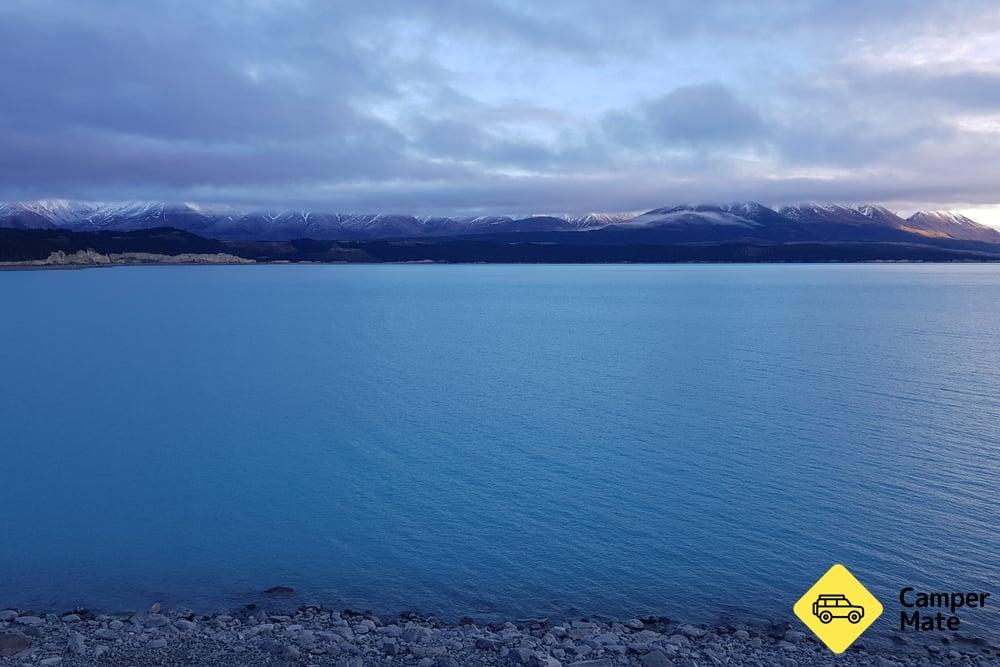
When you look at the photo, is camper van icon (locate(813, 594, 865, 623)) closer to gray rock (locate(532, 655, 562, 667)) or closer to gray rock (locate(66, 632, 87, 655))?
gray rock (locate(532, 655, 562, 667))

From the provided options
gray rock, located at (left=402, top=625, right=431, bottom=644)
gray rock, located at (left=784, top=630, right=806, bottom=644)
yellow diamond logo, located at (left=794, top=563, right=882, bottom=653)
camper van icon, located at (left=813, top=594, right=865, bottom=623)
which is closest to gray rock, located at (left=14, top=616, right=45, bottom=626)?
gray rock, located at (left=402, top=625, right=431, bottom=644)

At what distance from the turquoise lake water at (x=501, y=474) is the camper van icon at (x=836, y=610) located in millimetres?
684

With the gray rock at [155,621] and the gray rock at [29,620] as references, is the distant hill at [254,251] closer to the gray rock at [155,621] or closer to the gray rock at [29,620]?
the gray rock at [29,620]

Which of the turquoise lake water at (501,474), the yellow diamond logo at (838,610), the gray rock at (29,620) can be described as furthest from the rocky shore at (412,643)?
the turquoise lake water at (501,474)

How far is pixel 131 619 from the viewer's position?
369 inches

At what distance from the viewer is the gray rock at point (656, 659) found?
8.03 meters

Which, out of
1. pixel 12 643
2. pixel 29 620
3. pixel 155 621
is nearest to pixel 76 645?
pixel 12 643

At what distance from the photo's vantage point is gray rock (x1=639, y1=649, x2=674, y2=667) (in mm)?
8031

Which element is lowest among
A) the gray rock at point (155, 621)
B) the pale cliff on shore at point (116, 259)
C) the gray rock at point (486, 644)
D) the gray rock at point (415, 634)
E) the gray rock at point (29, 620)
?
the gray rock at point (155, 621)

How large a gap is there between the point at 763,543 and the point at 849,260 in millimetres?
208204

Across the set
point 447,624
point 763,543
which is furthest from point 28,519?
point 763,543

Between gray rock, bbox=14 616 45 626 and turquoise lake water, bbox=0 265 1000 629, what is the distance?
35.4 inches

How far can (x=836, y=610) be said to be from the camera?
377 inches

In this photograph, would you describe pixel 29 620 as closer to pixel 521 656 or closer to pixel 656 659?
pixel 521 656
